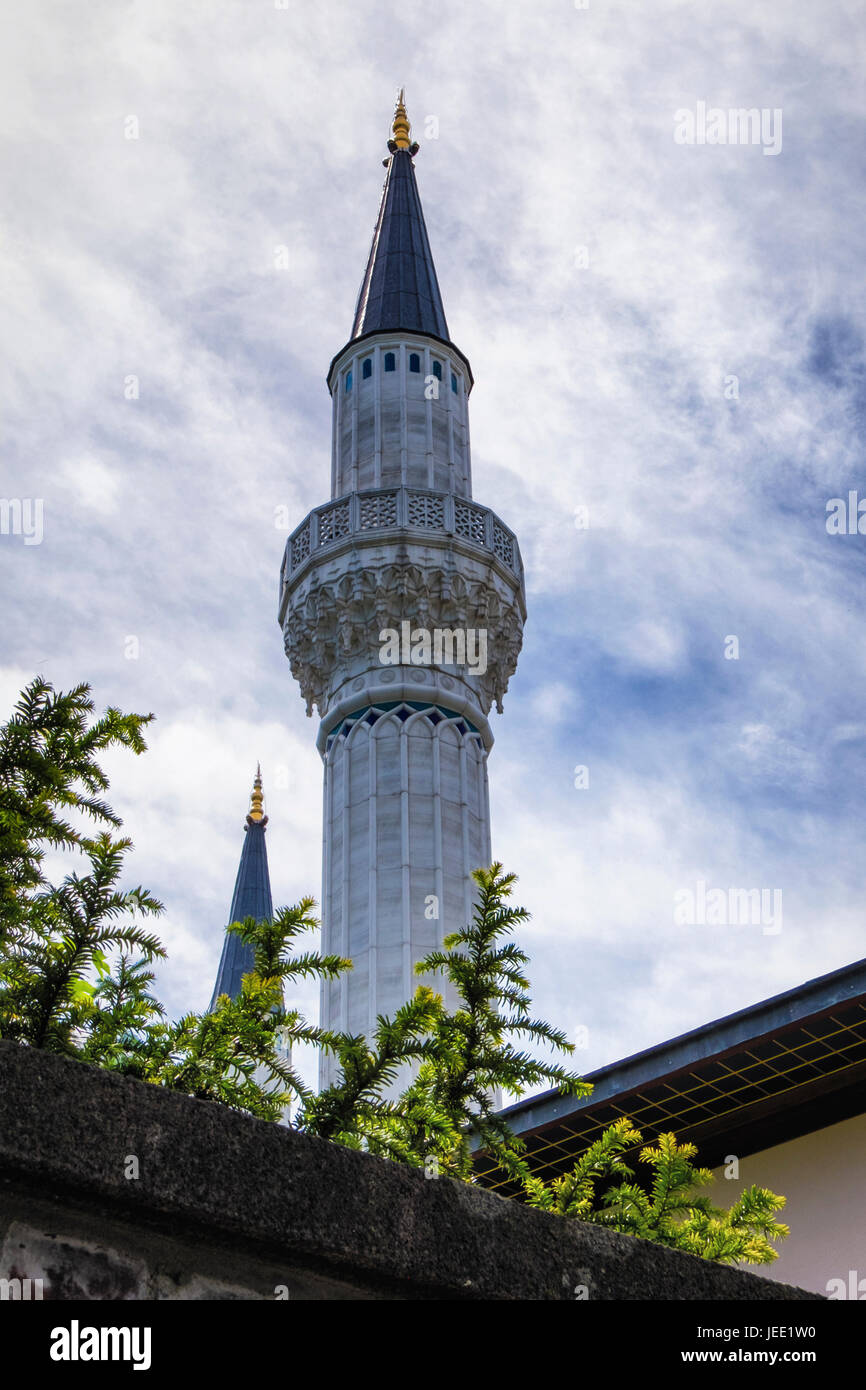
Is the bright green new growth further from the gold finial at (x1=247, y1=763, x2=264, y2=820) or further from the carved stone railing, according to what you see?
the gold finial at (x1=247, y1=763, x2=264, y2=820)

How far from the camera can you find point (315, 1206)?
102 inches

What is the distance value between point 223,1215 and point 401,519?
2083 centimetres

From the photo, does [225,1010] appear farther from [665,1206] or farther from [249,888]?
[249,888]

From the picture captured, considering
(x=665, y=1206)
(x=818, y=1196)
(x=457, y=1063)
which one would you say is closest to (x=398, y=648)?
(x=818, y=1196)

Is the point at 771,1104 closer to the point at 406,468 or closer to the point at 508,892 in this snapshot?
the point at 508,892

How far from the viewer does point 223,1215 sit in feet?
8.11

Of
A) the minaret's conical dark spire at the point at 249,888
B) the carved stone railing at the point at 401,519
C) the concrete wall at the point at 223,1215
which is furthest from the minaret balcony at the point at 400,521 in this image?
the concrete wall at the point at 223,1215

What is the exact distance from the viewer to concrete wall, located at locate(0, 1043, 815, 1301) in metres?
2.31

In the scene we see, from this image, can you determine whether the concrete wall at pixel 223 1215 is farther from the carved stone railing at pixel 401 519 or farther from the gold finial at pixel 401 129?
the gold finial at pixel 401 129

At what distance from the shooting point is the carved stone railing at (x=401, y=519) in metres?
23.1

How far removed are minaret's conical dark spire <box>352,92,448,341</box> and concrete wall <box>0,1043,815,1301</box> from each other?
2394 cm

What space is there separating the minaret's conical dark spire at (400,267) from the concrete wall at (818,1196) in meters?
18.3

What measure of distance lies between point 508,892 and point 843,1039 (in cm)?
629

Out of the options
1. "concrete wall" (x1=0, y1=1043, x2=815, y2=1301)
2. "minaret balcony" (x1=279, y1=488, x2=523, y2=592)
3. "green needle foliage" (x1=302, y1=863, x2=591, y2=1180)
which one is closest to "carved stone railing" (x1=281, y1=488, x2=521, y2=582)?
"minaret balcony" (x1=279, y1=488, x2=523, y2=592)
